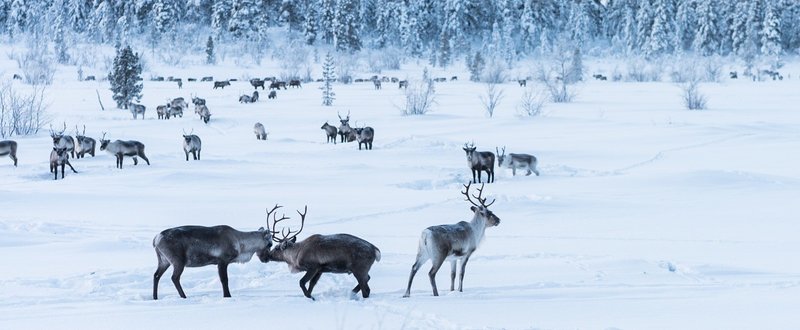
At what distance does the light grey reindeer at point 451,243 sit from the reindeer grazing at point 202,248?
1545 mm

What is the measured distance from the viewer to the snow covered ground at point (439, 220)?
A: 21.9 feet

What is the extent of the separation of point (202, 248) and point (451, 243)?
7.92 feet

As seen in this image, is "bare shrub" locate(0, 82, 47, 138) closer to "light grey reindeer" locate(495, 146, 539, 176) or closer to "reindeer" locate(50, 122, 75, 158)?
"reindeer" locate(50, 122, 75, 158)

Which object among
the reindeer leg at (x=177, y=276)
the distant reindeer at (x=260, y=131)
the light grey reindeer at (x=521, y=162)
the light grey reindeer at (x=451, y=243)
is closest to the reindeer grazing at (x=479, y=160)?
the light grey reindeer at (x=521, y=162)

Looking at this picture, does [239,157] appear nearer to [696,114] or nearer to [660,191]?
[660,191]

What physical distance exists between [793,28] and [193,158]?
274 feet

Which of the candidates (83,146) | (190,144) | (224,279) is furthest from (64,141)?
(224,279)

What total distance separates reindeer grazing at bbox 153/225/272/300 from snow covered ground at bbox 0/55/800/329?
0.29 metres

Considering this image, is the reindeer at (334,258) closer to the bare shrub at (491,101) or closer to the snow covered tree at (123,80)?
the bare shrub at (491,101)

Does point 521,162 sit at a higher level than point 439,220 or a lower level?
higher

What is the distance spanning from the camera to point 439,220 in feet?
43.8

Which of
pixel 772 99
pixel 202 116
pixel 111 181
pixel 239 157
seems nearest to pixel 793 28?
pixel 772 99

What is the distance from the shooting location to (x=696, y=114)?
34156 millimetres

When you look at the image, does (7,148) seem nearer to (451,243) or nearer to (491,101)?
(451,243)
